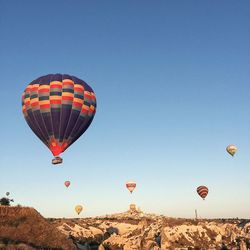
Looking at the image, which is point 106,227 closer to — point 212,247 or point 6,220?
point 212,247

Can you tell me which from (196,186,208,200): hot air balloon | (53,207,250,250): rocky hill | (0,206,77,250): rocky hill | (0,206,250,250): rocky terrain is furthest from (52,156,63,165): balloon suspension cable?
(196,186,208,200): hot air balloon

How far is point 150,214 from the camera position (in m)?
109

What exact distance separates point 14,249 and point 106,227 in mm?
38642

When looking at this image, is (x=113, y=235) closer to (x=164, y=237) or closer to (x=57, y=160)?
(x=164, y=237)

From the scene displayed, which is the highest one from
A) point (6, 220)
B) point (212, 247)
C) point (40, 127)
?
point (40, 127)

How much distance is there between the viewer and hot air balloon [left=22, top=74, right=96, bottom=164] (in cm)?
4903

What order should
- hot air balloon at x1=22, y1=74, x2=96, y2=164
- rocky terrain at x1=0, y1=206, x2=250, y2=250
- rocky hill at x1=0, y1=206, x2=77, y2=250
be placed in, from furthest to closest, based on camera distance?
hot air balloon at x1=22, y1=74, x2=96, y2=164, rocky terrain at x1=0, y1=206, x2=250, y2=250, rocky hill at x1=0, y1=206, x2=77, y2=250

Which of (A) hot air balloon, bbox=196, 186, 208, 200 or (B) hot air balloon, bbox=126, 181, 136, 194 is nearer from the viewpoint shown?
(A) hot air balloon, bbox=196, 186, 208, 200

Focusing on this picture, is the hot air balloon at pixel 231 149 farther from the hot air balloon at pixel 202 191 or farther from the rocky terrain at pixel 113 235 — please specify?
the rocky terrain at pixel 113 235

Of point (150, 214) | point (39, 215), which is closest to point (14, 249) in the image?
point (39, 215)

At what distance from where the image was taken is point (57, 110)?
49.4m

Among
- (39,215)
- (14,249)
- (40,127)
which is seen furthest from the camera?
(40,127)

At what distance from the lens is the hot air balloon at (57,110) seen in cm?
4903

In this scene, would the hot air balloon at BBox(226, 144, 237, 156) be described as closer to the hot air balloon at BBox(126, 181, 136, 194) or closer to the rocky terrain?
the rocky terrain
